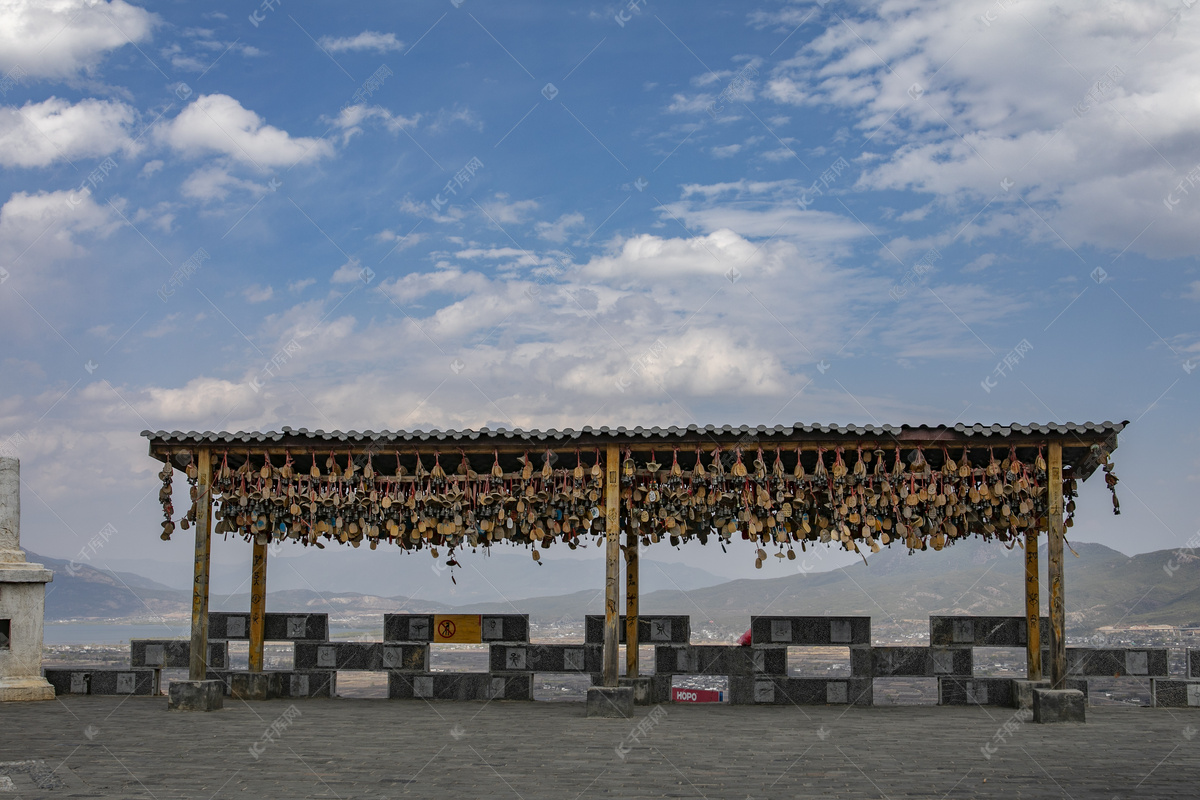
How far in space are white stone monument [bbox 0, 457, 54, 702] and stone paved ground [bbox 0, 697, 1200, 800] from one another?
1.51 meters

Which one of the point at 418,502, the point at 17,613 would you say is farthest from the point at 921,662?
the point at 17,613

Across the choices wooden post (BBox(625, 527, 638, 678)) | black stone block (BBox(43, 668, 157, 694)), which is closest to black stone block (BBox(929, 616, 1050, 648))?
wooden post (BBox(625, 527, 638, 678))

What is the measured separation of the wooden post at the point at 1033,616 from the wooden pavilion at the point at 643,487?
0.03m

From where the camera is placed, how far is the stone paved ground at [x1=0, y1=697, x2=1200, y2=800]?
24.9 ft

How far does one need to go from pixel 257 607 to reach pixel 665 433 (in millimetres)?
7554

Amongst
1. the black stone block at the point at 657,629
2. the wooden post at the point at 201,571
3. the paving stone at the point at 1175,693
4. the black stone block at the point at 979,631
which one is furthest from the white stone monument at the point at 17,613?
the paving stone at the point at 1175,693

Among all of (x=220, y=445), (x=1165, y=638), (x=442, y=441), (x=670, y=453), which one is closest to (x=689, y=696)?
(x=670, y=453)

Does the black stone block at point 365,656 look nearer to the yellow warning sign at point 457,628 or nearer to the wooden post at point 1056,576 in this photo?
the yellow warning sign at point 457,628

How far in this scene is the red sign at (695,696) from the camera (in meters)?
14.7

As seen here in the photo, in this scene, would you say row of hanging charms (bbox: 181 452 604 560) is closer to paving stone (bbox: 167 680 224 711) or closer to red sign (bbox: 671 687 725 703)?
paving stone (bbox: 167 680 224 711)

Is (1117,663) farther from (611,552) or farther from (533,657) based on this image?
(533,657)

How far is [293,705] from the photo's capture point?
1353 cm

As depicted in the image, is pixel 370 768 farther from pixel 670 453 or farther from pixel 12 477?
pixel 12 477

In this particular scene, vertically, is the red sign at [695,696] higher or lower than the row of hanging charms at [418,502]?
lower
